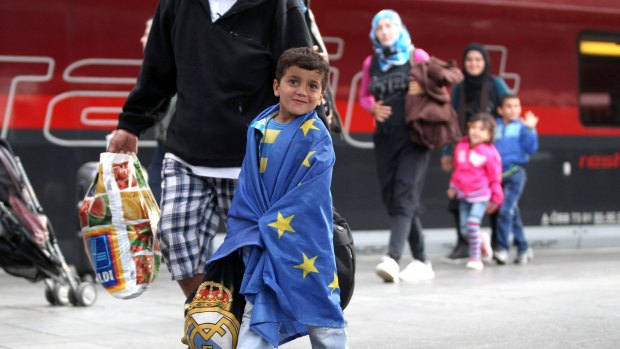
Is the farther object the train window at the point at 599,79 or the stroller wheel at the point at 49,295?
the train window at the point at 599,79

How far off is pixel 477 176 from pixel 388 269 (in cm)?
190

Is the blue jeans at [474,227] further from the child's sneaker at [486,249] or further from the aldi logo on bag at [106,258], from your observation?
the aldi logo on bag at [106,258]

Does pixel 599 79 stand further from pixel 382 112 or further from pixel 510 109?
pixel 382 112

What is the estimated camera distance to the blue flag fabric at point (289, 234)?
4.07 m

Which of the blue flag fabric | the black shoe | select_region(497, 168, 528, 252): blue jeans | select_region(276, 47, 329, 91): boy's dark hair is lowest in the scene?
the black shoe

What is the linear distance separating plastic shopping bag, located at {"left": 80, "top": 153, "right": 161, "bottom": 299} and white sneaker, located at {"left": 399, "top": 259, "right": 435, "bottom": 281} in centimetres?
426

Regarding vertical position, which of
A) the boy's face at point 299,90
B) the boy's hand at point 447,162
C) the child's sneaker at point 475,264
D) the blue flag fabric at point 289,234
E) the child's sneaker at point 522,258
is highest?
the boy's face at point 299,90

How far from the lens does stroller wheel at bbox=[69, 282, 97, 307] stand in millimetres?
7469

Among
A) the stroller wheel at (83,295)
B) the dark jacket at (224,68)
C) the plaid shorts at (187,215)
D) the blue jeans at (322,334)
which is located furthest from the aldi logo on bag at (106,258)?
the stroller wheel at (83,295)

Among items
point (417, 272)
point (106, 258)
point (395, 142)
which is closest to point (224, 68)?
point (106, 258)

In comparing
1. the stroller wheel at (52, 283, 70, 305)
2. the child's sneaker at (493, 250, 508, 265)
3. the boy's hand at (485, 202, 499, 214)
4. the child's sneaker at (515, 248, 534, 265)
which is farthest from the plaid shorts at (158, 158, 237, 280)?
the child's sneaker at (515, 248, 534, 265)

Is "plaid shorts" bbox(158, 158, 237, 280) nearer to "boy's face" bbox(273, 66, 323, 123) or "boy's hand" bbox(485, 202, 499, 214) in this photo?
"boy's face" bbox(273, 66, 323, 123)

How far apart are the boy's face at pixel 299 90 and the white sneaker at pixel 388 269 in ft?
15.5

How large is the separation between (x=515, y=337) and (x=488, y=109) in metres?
4.95
